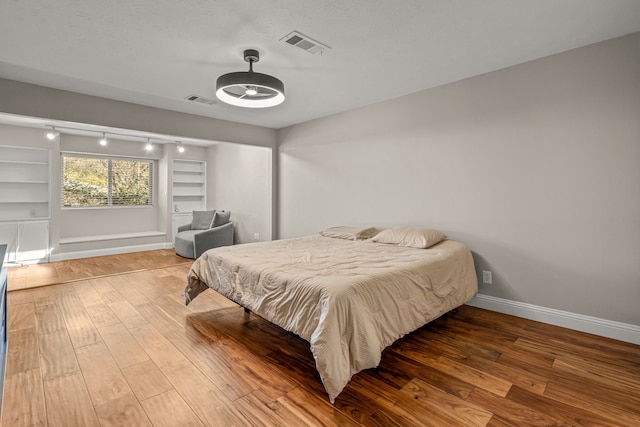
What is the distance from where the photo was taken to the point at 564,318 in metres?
2.79

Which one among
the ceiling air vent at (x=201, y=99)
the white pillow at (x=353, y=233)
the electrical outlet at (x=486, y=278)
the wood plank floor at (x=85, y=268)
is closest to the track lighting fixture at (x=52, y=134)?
the wood plank floor at (x=85, y=268)

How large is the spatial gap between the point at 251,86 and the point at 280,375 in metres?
2.22

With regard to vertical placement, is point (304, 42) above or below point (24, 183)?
above

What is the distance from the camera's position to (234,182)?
6645mm

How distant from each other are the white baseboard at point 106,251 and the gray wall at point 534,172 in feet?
16.5

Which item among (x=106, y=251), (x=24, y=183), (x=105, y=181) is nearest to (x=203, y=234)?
(x=106, y=251)

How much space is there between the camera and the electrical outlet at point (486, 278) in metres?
3.20

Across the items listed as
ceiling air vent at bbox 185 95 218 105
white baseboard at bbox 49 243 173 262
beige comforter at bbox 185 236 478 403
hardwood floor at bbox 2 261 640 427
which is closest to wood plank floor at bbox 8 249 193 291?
white baseboard at bbox 49 243 173 262

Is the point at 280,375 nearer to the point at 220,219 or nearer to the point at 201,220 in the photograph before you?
the point at 220,219

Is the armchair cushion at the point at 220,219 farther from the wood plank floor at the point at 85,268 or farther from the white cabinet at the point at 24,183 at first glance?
the white cabinet at the point at 24,183

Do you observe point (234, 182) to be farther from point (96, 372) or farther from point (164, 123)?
point (96, 372)

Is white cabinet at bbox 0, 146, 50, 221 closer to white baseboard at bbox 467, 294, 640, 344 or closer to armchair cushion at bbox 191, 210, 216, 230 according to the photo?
armchair cushion at bbox 191, 210, 216, 230

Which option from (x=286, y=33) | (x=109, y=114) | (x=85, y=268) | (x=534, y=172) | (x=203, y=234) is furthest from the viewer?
(x=203, y=234)

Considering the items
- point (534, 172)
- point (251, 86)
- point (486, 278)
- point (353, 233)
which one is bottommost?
point (486, 278)
